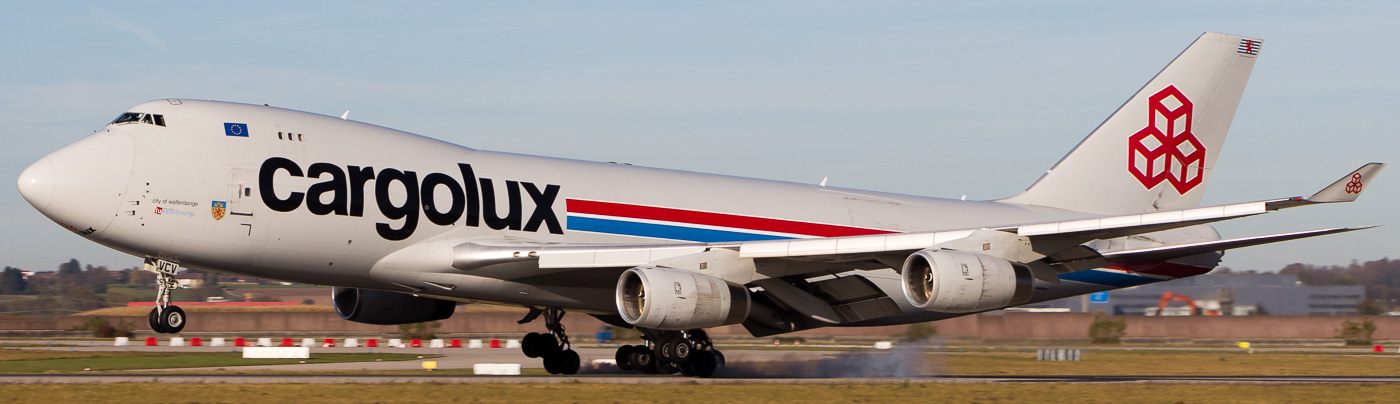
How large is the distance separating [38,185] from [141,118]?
223 centimetres

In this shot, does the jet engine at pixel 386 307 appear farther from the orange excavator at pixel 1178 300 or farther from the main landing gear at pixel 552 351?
the orange excavator at pixel 1178 300

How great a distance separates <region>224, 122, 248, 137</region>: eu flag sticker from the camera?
80.5 feet

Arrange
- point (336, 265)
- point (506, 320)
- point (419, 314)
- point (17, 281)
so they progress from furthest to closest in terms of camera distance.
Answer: point (17, 281), point (506, 320), point (419, 314), point (336, 265)

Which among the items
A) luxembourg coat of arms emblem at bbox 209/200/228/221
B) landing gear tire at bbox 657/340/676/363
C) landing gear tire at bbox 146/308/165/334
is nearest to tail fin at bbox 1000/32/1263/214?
landing gear tire at bbox 657/340/676/363

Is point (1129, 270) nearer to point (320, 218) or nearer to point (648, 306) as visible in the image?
point (648, 306)

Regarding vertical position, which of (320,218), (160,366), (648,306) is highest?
(320,218)

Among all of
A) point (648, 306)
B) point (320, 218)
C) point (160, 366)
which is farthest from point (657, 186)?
point (160, 366)

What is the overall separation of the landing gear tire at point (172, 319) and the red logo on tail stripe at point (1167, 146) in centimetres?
2404

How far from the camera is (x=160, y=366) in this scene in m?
38.4

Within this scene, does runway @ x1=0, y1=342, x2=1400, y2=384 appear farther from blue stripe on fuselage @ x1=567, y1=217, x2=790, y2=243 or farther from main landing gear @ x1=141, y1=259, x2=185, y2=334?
blue stripe on fuselage @ x1=567, y1=217, x2=790, y2=243

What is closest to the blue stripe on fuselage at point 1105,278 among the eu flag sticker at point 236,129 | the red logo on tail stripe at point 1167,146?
the red logo on tail stripe at point 1167,146

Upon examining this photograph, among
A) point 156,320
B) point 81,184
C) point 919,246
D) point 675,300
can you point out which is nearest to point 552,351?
point 675,300

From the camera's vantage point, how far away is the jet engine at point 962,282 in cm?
2377

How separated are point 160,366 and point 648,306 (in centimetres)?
2095
